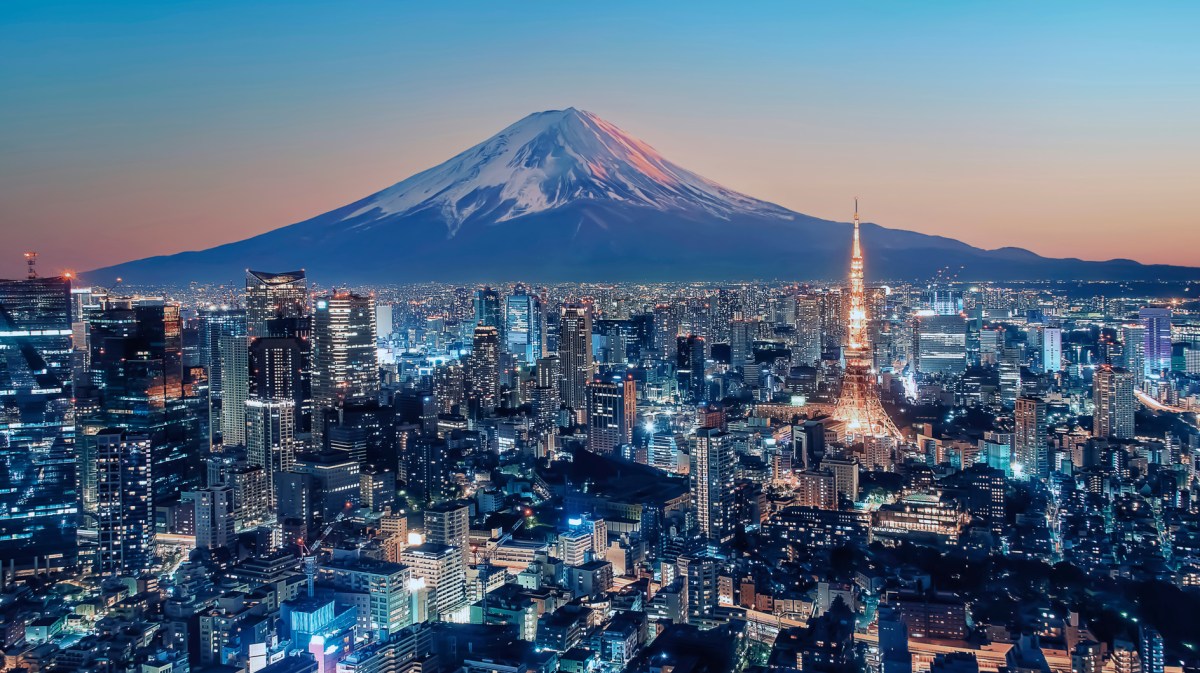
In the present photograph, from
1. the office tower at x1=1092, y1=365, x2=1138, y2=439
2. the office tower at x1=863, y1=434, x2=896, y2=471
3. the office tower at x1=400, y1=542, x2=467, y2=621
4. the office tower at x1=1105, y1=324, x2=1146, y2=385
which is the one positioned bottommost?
the office tower at x1=400, y1=542, x2=467, y2=621

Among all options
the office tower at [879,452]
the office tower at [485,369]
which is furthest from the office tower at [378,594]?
the office tower at [485,369]

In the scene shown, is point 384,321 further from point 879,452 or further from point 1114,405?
point 1114,405

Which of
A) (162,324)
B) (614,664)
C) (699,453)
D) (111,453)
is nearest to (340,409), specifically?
(162,324)

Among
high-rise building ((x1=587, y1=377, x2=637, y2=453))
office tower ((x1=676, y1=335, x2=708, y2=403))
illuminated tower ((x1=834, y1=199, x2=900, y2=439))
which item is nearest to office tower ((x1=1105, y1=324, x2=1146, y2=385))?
illuminated tower ((x1=834, y1=199, x2=900, y2=439))

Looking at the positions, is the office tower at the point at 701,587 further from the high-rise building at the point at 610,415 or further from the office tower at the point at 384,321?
the office tower at the point at 384,321

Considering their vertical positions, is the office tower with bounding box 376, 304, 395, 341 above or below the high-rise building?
above

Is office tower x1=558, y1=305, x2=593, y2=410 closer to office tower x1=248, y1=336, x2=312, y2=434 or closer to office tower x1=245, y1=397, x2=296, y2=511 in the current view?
office tower x1=248, y1=336, x2=312, y2=434
